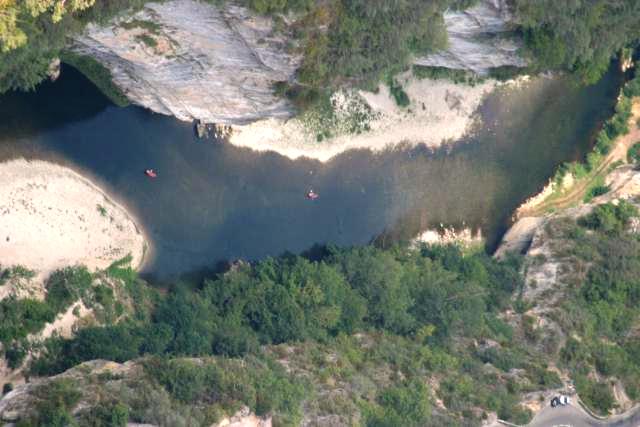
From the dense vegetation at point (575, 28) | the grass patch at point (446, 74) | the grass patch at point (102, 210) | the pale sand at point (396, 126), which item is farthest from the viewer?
the grass patch at point (446, 74)

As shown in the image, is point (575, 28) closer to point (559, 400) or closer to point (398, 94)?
point (398, 94)

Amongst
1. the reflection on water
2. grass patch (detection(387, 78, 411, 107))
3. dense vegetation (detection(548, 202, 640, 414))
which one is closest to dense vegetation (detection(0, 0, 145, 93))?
the reflection on water

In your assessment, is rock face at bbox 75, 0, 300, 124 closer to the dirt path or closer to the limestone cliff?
the limestone cliff

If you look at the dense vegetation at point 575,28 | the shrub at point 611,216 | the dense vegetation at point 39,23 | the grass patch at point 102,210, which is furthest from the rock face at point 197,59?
the shrub at point 611,216

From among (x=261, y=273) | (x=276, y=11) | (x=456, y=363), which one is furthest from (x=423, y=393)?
(x=276, y=11)

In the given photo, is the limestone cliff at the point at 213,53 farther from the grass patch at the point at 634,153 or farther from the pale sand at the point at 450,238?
the grass patch at the point at 634,153

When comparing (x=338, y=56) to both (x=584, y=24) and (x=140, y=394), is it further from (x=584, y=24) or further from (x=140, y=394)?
(x=140, y=394)
